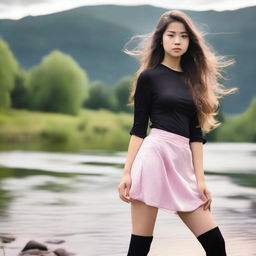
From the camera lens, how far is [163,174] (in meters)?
2.57

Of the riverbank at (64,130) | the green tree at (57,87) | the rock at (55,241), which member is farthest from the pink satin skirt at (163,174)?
the green tree at (57,87)

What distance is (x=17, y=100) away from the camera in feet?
62.4

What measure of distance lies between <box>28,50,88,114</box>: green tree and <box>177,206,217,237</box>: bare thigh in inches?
640

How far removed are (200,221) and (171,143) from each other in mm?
291

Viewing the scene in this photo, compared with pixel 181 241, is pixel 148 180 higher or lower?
higher

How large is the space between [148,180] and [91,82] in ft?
57.9

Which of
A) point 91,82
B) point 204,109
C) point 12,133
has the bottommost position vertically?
point 12,133

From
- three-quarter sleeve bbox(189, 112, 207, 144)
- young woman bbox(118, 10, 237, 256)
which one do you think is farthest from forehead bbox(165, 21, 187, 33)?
three-quarter sleeve bbox(189, 112, 207, 144)

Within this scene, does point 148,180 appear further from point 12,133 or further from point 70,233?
point 12,133

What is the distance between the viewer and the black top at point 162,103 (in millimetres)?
2576

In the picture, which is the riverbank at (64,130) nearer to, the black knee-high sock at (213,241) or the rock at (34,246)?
the rock at (34,246)

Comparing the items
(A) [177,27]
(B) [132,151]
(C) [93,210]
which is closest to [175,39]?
(A) [177,27]

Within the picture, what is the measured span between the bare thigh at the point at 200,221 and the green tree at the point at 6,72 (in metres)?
16.7

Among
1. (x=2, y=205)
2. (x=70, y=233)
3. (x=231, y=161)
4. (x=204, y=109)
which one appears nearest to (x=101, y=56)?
(x=231, y=161)
